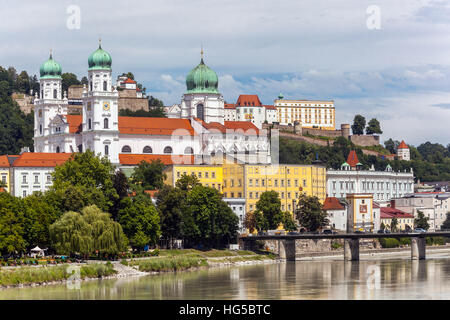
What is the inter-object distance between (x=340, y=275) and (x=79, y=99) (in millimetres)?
118165

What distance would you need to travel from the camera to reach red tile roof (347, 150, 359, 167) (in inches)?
7087

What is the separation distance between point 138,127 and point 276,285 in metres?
68.6

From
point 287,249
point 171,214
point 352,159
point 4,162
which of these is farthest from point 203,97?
point 171,214

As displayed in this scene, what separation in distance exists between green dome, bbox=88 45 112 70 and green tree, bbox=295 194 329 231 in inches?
1166

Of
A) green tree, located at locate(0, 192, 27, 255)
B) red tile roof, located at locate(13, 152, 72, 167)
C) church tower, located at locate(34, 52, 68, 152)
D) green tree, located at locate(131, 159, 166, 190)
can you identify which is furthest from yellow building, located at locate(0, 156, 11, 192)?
green tree, located at locate(0, 192, 27, 255)

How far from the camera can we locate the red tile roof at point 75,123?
14375 centimetres

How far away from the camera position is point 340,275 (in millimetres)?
87562

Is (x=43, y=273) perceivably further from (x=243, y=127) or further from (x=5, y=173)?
(x=243, y=127)

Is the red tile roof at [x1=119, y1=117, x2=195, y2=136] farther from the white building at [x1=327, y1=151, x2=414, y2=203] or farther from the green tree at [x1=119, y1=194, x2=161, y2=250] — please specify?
the green tree at [x1=119, y1=194, x2=161, y2=250]

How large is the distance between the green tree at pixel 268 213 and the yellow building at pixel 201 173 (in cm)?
1077

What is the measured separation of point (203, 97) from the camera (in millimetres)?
155250

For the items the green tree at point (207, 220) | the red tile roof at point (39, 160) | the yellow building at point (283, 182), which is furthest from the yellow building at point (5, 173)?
the yellow building at point (283, 182)
